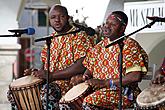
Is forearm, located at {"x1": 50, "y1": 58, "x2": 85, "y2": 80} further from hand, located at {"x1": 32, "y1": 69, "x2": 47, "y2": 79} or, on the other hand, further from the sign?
the sign

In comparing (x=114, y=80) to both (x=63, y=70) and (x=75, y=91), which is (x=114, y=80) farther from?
(x=63, y=70)

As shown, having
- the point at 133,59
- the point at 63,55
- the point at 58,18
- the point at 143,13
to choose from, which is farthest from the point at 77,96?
the point at 143,13

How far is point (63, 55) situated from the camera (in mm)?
5293

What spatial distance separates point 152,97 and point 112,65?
0.76 meters

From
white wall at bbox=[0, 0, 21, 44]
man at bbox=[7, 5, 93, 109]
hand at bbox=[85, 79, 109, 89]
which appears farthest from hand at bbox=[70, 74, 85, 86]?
white wall at bbox=[0, 0, 21, 44]

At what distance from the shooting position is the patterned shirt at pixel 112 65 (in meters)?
4.55

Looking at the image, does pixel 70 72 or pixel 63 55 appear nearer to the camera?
pixel 70 72

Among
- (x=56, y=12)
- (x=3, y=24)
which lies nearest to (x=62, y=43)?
(x=56, y=12)

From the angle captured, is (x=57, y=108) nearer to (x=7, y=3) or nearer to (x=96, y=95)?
(x=96, y=95)

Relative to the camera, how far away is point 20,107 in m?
5.37

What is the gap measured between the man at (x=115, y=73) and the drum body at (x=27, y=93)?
636 millimetres

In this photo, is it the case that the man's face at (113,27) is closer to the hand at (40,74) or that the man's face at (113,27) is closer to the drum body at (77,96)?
the drum body at (77,96)

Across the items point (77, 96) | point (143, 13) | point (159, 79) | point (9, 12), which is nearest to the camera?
point (159, 79)

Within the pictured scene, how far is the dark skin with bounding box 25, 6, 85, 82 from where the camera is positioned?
514 cm
